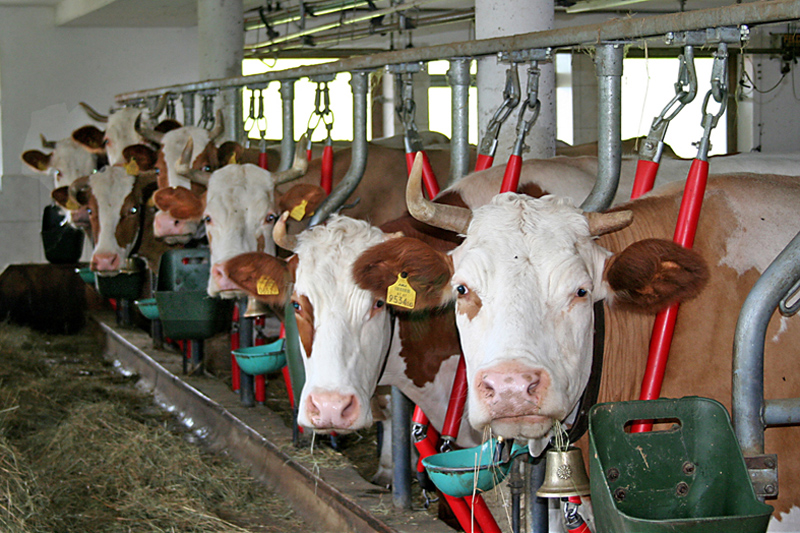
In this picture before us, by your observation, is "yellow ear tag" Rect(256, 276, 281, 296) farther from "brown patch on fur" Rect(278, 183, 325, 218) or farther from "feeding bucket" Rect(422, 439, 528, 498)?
"feeding bucket" Rect(422, 439, 528, 498)

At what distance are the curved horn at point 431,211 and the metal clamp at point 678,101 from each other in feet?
1.81

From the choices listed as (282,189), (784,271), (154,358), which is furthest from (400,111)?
(154,358)

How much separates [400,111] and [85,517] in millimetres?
2168

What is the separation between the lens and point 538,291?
2.07m

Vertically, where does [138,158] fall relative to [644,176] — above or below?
above

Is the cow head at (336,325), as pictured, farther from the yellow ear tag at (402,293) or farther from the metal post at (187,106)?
the metal post at (187,106)

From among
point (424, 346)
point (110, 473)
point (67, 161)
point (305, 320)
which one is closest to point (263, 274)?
point (305, 320)

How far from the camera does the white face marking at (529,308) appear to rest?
6.31 ft

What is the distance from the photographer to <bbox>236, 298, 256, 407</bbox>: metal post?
198 inches

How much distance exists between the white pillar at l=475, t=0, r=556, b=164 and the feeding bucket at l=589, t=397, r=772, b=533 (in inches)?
83.9

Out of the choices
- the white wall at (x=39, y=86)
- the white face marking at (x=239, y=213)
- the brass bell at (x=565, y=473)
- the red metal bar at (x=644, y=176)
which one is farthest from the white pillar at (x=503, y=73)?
the white wall at (x=39, y=86)

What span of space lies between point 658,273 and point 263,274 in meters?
1.67

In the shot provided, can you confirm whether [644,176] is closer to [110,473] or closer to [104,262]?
[110,473]

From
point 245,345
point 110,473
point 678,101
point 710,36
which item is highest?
point 710,36
